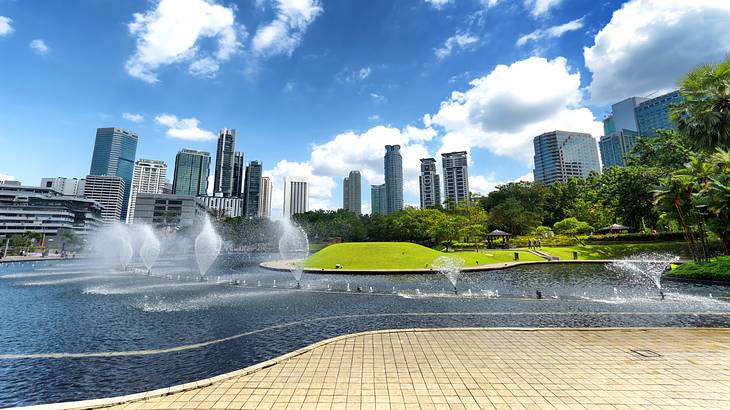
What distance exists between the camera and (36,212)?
120625 millimetres

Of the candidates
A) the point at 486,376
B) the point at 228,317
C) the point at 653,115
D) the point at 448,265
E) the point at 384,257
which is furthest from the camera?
the point at 653,115

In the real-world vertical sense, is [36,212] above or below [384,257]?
above

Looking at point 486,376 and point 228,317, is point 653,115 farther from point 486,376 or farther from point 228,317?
point 228,317

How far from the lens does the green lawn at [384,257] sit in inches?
1539

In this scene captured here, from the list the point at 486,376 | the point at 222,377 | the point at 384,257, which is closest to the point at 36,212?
the point at 384,257

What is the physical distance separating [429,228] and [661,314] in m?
56.9

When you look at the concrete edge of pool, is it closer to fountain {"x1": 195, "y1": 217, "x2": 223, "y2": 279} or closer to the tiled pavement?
A: the tiled pavement

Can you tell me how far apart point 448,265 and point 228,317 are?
2726 centimetres

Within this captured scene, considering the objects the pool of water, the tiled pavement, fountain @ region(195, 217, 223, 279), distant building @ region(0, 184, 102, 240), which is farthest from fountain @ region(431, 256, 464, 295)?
distant building @ region(0, 184, 102, 240)

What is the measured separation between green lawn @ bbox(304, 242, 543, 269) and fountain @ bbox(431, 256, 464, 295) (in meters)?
0.86

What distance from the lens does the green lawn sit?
39094mm

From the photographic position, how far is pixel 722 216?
26922 millimetres

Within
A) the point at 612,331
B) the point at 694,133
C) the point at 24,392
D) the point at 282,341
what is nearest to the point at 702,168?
the point at 694,133

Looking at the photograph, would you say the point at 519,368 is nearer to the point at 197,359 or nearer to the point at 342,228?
the point at 197,359
